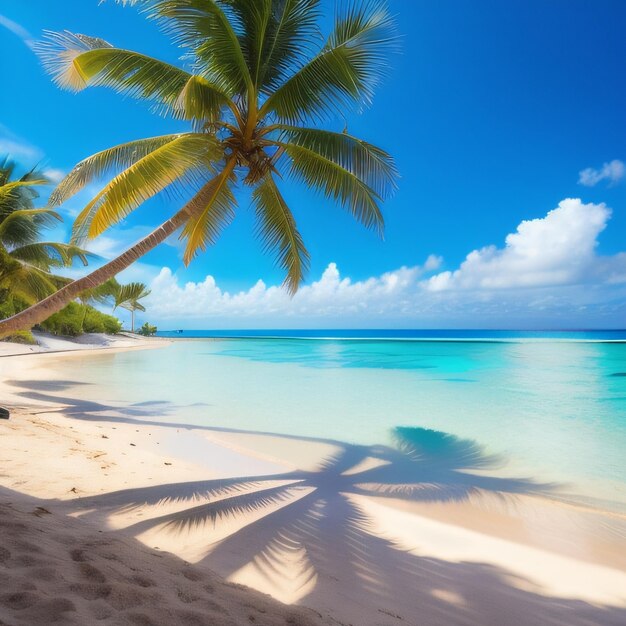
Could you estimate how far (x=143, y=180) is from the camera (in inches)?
189

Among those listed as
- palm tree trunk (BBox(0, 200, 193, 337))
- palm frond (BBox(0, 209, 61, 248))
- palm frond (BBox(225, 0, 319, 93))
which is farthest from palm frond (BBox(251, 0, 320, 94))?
palm frond (BBox(0, 209, 61, 248))

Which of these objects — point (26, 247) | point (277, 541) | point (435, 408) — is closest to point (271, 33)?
point (277, 541)

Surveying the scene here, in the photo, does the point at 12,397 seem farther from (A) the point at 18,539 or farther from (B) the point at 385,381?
(B) the point at 385,381

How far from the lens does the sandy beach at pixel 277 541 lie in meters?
1.66

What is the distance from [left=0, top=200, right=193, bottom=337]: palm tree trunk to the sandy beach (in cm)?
134

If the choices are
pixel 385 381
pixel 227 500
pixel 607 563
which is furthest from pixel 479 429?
pixel 385 381

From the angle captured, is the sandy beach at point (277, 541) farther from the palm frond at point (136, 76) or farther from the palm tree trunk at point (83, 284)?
the palm frond at point (136, 76)

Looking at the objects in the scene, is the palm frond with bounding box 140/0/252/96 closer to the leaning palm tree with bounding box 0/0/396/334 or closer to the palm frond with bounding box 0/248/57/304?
the leaning palm tree with bounding box 0/0/396/334

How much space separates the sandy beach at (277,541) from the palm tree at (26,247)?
832 cm

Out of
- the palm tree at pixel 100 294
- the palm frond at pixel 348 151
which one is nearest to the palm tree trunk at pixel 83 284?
the palm frond at pixel 348 151

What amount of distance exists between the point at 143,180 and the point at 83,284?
5.05 feet

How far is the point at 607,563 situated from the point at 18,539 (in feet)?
12.6

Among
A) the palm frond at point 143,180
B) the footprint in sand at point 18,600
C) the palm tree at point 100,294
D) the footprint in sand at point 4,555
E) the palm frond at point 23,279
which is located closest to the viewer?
the footprint in sand at point 18,600

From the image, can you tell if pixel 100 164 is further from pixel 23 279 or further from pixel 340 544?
pixel 23 279
